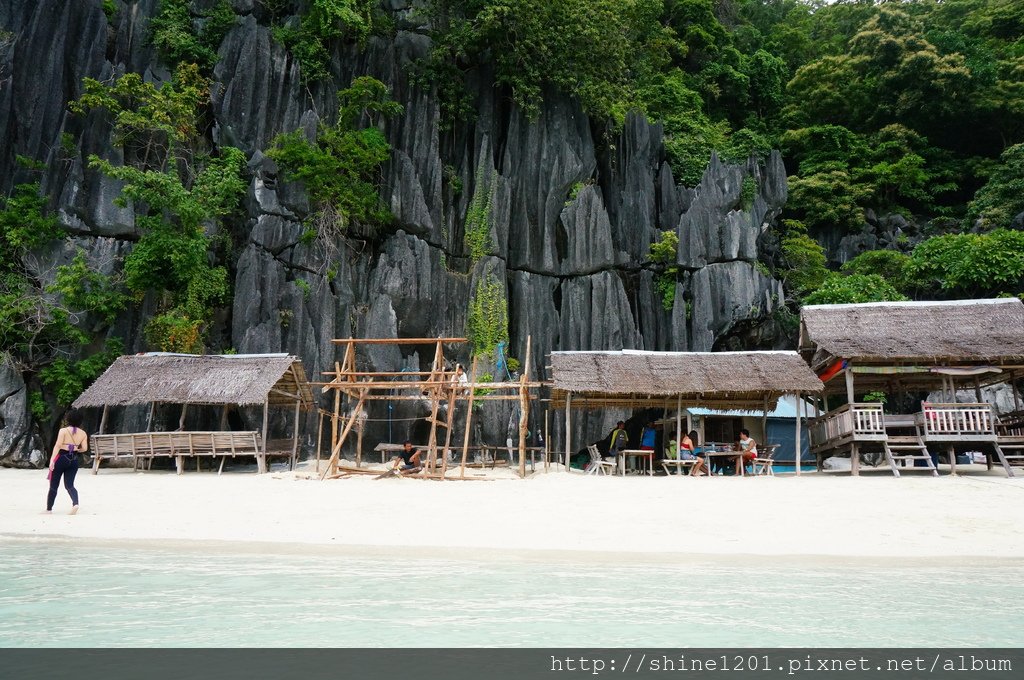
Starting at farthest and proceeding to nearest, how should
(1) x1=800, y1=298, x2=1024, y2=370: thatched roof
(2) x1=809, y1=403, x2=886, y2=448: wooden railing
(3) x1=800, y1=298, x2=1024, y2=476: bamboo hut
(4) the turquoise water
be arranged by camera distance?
(1) x1=800, y1=298, x2=1024, y2=370: thatched roof → (2) x1=809, y1=403, x2=886, y2=448: wooden railing → (3) x1=800, y1=298, x2=1024, y2=476: bamboo hut → (4) the turquoise water

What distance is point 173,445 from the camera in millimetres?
16297

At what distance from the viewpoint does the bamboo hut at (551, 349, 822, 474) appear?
15742 millimetres

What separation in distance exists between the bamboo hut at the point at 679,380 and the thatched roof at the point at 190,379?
6332 mm

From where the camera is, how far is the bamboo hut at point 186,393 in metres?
16.3

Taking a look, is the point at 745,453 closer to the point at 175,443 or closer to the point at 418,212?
the point at 175,443

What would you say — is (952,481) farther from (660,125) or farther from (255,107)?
(255,107)

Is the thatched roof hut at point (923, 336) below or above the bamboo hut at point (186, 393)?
above

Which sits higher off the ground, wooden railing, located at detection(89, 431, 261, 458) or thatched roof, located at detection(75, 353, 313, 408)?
thatched roof, located at detection(75, 353, 313, 408)

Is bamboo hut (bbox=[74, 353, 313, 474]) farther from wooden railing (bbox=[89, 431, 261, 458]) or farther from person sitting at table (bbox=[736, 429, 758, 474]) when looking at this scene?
person sitting at table (bbox=[736, 429, 758, 474])

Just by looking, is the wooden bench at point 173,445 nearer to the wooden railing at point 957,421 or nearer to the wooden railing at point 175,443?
the wooden railing at point 175,443

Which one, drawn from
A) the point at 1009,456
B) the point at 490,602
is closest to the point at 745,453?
the point at 1009,456

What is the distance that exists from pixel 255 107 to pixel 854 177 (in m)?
21.8

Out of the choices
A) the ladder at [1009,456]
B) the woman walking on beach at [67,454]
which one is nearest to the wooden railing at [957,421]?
the ladder at [1009,456]

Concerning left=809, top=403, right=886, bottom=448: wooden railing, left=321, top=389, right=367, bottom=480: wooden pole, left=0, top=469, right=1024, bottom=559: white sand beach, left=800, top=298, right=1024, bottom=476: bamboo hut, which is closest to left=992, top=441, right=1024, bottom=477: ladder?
left=800, top=298, right=1024, bottom=476: bamboo hut
